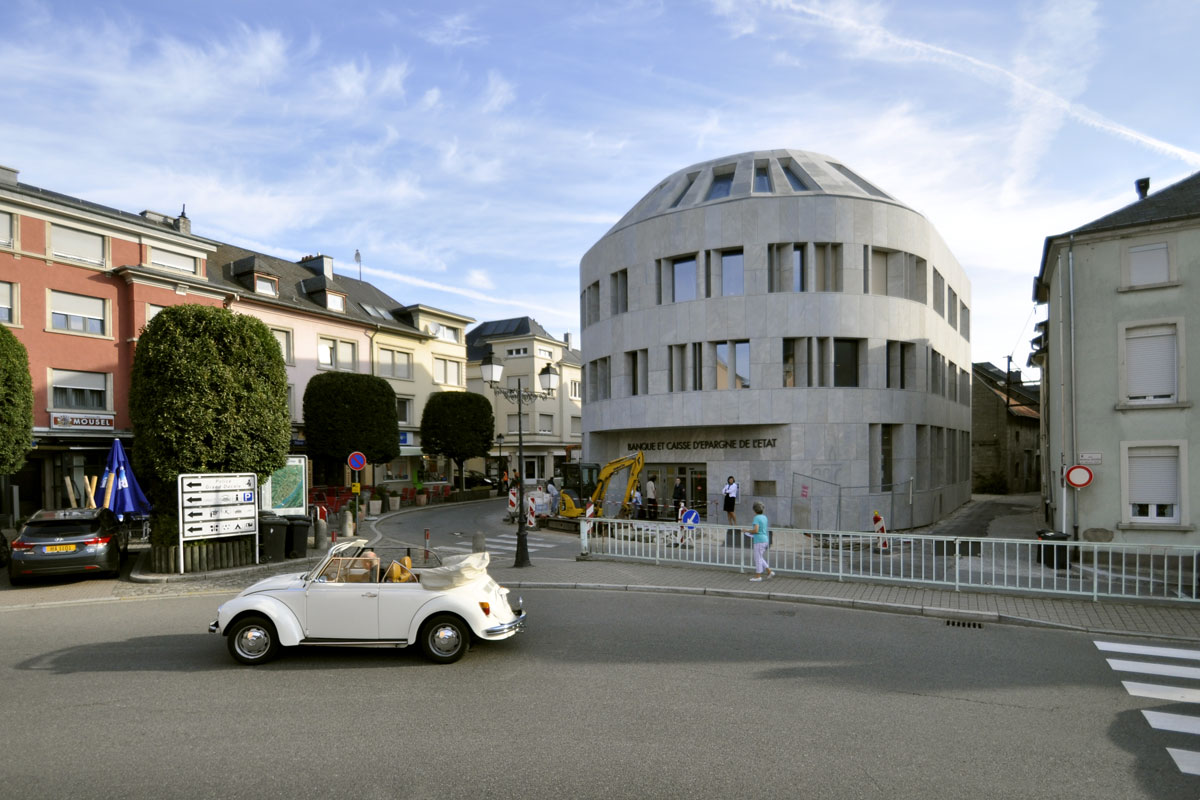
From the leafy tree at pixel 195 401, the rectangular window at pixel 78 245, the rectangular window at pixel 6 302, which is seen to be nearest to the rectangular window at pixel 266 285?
the rectangular window at pixel 78 245

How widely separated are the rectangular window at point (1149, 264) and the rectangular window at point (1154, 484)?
3.68m

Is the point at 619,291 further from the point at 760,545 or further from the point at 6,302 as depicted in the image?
the point at 6,302

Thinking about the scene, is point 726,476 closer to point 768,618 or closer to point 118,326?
point 768,618

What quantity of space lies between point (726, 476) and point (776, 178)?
11322 millimetres

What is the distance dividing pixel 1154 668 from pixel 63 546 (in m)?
17.7

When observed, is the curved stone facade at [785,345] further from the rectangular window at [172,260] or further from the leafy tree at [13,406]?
the leafy tree at [13,406]

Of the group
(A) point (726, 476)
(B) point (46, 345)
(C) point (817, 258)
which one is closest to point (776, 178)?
(C) point (817, 258)

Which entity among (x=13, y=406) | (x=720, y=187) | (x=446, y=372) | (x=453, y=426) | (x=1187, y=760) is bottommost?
(x=1187, y=760)

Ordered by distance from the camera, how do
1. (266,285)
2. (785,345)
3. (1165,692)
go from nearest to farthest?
1. (1165,692)
2. (785,345)
3. (266,285)

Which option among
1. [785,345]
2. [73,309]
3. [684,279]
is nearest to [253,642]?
[785,345]

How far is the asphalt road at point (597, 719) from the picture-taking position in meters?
5.16

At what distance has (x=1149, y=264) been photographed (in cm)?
1558

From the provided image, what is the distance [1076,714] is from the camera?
6559mm

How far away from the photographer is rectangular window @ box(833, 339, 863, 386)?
2530 cm
